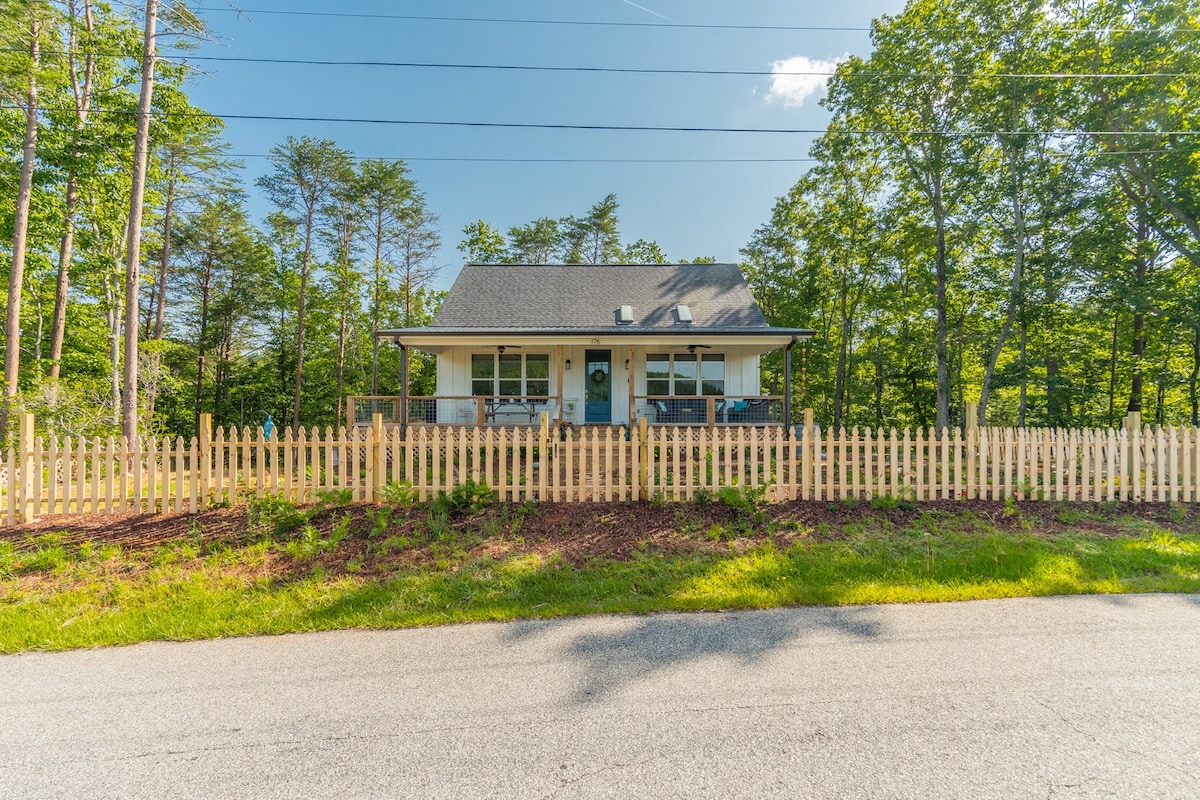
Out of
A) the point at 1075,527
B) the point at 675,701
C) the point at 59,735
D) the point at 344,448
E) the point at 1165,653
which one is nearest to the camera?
the point at 59,735

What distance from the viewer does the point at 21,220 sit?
398 inches

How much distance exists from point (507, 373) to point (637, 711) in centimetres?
1252

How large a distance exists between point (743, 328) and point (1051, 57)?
10141 mm

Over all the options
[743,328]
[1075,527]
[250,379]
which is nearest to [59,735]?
[1075,527]

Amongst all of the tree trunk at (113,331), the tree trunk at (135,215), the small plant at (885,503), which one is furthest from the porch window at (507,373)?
the small plant at (885,503)

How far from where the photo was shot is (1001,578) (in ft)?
13.4

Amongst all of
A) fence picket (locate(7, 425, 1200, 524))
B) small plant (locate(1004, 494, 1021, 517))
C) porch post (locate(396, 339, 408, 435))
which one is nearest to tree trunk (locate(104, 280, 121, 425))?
porch post (locate(396, 339, 408, 435))

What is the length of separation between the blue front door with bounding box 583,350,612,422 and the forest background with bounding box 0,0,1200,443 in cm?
931

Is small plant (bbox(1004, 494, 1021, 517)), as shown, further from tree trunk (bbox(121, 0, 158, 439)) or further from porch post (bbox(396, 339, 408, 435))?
tree trunk (bbox(121, 0, 158, 439))

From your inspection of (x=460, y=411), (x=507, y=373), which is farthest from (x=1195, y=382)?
(x=460, y=411)

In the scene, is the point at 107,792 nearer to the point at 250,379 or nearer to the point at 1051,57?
the point at 1051,57

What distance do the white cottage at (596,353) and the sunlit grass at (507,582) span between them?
23.6ft

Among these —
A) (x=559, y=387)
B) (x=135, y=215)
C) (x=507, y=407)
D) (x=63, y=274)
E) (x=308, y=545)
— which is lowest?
(x=308, y=545)

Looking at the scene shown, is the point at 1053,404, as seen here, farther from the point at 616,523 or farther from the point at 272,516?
the point at 272,516
